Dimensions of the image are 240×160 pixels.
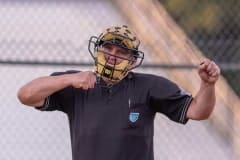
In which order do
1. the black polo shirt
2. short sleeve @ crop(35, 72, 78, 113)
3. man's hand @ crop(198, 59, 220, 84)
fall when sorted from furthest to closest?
short sleeve @ crop(35, 72, 78, 113), the black polo shirt, man's hand @ crop(198, 59, 220, 84)

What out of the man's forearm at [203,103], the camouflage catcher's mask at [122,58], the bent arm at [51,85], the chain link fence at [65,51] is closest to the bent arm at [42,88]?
the bent arm at [51,85]

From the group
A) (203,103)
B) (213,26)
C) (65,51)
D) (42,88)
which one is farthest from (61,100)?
(213,26)

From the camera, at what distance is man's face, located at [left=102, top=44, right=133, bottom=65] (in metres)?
3.07

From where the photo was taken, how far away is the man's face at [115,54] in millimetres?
3066

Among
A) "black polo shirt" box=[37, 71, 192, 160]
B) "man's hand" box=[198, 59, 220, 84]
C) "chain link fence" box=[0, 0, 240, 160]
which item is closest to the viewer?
"man's hand" box=[198, 59, 220, 84]

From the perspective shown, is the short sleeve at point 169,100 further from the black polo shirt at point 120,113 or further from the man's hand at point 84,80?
the man's hand at point 84,80

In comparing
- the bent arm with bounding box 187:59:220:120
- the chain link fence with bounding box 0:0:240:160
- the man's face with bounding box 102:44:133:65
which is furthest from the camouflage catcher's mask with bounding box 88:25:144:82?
the chain link fence with bounding box 0:0:240:160

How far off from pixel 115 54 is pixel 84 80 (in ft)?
0.73

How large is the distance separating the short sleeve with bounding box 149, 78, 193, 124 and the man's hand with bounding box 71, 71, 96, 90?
0.30 meters

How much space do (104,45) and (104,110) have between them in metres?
0.30

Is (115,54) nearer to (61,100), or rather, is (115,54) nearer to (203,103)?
(61,100)

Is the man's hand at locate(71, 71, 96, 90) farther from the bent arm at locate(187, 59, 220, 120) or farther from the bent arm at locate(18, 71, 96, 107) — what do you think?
the bent arm at locate(187, 59, 220, 120)

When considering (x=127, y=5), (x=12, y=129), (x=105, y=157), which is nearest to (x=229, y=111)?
(x=127, y=5)

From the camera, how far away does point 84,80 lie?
9.73ft
